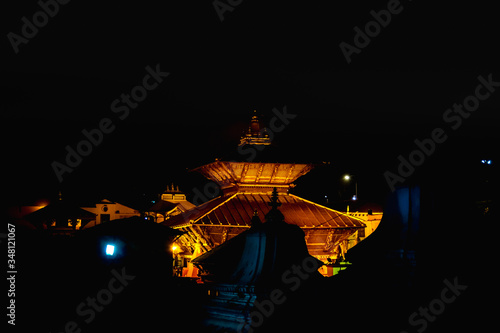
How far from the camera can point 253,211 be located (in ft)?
60.2

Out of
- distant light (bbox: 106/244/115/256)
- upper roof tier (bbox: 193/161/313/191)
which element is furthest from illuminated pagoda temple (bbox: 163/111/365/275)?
distant light (bbox: 106/244/115/256)

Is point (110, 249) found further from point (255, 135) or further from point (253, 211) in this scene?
point (255, 135)

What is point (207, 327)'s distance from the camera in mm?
8891

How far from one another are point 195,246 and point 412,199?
11232 millimetres

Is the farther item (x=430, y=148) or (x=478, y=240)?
(x=430, y=148)

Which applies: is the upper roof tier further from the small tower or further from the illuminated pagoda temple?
the small tower

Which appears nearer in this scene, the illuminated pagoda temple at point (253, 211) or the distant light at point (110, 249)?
the distant light at point (110, 249)

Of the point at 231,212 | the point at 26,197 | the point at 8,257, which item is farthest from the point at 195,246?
the point at 26,197

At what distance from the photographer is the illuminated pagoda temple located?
18.0 m

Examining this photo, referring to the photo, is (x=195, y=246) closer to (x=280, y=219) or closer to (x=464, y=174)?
(x=280, y=219)

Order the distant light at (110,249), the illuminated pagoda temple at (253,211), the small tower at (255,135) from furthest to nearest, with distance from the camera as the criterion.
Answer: the small tower at (255,135), the illuminated pagoda temple at (253,211), the distant light at (110,249)

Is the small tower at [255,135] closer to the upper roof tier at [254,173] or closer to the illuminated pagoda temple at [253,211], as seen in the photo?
the illuminated pagoda temple at [253,211]

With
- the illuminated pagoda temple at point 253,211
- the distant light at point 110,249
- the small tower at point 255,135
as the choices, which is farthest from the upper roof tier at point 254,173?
the distant light at point 110,249

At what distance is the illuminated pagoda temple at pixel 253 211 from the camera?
18.0 meters
